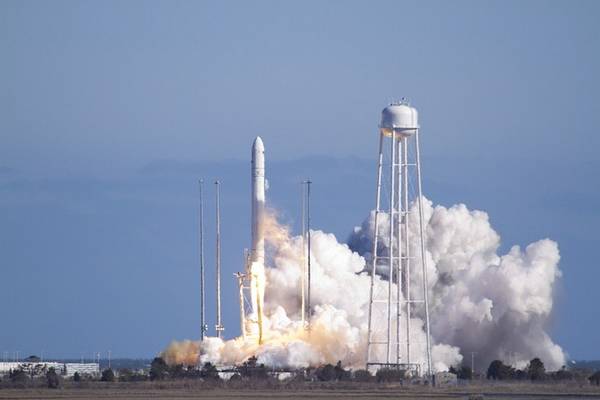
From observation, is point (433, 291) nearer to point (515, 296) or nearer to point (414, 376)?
point (515, 296)

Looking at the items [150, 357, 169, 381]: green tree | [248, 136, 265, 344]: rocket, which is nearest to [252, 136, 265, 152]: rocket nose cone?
[248, 136, 265, 344]: rocket

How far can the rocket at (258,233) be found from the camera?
303 ft

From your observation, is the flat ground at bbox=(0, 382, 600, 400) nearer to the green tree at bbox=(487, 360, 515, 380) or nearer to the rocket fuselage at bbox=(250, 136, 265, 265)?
the green tree at bbox=(487, 360, 515, 380)

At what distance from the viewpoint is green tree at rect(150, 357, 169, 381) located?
297ft

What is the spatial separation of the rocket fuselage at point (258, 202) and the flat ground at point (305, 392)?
9388 millimetres

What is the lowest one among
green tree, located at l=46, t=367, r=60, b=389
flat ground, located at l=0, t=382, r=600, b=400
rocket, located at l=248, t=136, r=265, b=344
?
flat ground, located at l=0, t=382, r=600, b=400

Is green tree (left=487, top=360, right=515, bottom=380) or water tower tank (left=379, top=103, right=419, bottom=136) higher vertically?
water tower tank (left=379, top=103, right=419, bottom=136)

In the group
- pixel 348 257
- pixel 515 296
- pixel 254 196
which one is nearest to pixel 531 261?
pixel 515 296

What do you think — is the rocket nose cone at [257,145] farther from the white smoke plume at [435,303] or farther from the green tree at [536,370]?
the green tree at [536,370]

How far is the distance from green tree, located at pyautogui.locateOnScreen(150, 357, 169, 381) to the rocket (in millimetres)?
5096

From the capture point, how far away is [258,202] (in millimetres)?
92875

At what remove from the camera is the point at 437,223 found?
10169 centimetres

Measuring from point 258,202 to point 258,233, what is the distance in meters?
1.59

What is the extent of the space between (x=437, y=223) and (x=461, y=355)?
7753mm
